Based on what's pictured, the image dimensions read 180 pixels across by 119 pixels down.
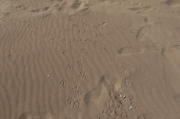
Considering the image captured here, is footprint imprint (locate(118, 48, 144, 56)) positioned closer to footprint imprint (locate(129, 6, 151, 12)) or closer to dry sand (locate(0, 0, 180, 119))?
dry sand (locate(0, 0, 180, 119))

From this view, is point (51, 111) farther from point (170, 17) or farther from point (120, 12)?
point (170, 17)

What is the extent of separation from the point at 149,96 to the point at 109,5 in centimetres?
374

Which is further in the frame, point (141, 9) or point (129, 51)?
point (141, 9)

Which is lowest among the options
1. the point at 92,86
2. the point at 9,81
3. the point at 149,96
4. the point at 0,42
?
the point at 149,96

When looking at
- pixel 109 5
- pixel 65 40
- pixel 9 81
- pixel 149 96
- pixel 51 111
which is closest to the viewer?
pixel 51 111

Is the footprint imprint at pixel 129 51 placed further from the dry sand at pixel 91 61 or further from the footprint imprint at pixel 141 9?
the footprint imprint at pixel 141 9

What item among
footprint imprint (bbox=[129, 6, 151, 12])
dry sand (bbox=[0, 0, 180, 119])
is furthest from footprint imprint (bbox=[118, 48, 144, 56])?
footprint imprint (bbox=[129, 6, 151, 12])

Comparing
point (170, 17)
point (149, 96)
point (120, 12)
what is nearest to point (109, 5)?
point (120, 12)

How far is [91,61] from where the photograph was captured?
3846 mm

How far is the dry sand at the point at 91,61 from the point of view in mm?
3084

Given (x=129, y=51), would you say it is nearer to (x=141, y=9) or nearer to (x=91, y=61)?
(x=91, y=61)

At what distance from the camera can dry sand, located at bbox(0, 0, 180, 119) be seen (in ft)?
10.1

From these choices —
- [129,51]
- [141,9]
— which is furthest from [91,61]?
[141,9]

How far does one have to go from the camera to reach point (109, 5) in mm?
5668
